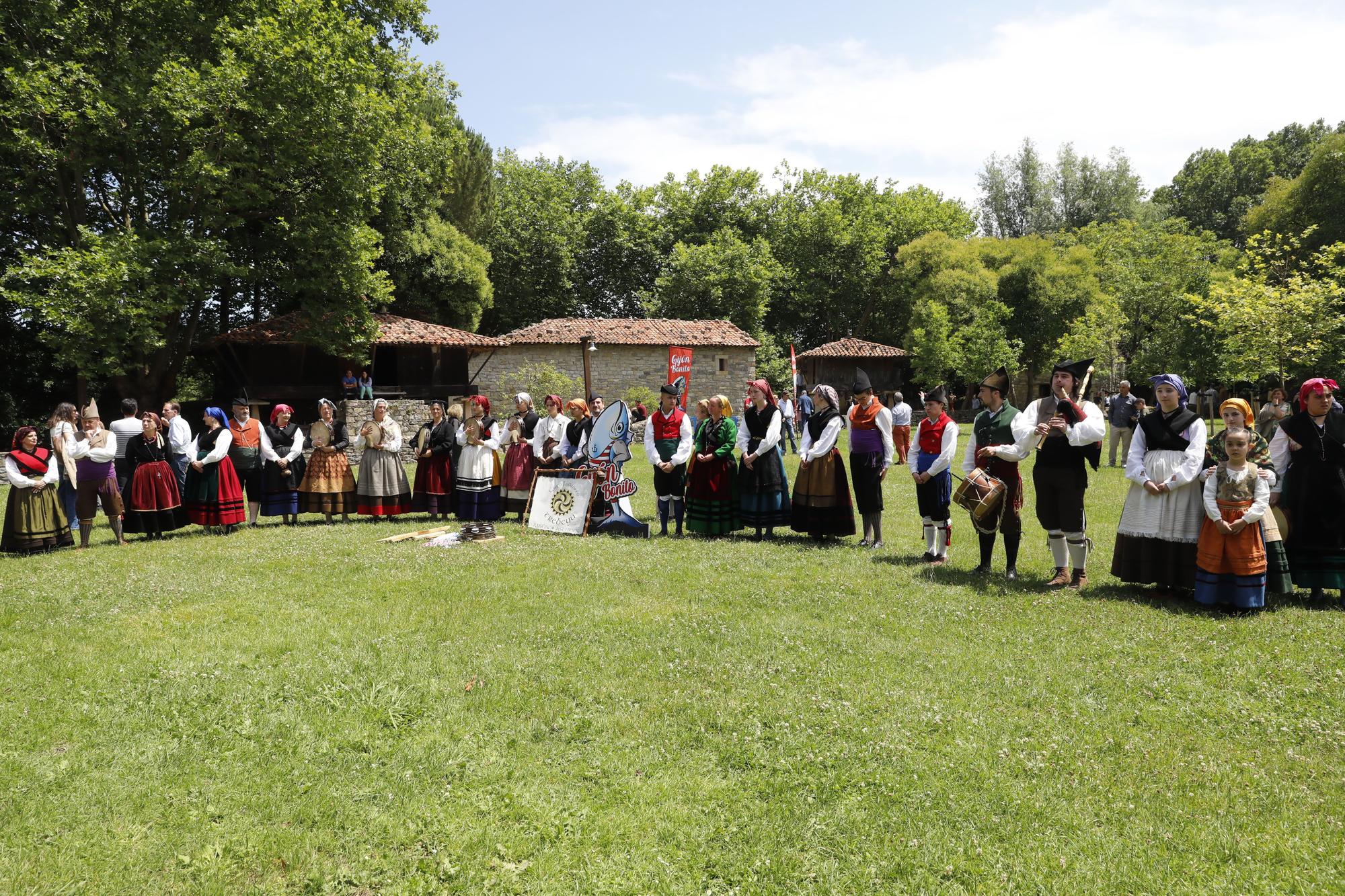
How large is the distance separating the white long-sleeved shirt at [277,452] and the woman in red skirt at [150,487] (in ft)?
3.56

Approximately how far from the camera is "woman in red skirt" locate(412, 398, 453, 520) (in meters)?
11.3

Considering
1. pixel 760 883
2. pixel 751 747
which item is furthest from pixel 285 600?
pixel 760 883

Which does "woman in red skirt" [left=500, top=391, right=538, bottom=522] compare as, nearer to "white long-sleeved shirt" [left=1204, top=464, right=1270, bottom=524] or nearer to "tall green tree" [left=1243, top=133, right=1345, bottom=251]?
"white long-sleeved shirt" [left=1204, top=464, right=1270, bottom=524]

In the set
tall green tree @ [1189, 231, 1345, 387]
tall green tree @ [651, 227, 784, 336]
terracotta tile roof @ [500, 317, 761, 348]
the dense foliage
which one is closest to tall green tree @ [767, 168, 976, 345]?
the dense foliage

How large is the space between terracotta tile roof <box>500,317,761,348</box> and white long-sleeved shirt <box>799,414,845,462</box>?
24.2 meters

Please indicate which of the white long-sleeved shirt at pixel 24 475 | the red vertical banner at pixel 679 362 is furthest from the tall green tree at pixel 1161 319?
the white long-sleeved shirt at pixel 24 475

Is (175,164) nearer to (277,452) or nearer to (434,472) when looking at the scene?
(277,452)

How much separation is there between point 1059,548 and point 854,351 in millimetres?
34418

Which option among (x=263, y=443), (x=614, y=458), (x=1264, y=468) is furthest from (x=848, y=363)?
(x=1264, y=468)

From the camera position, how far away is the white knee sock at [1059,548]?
7082 mm

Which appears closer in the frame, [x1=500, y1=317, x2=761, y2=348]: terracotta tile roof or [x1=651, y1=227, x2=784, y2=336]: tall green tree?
[x1=500, y1=317, x2=761, y2=348]: terracotta tile roof

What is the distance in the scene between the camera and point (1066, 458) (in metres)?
6.90

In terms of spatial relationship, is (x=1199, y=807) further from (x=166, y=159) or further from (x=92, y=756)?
(x=166, y=159)

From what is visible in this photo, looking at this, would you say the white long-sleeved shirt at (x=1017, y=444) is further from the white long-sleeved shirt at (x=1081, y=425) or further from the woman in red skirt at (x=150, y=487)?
the woman in red skirt at (x=150, y=487)
